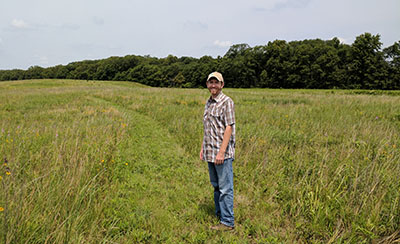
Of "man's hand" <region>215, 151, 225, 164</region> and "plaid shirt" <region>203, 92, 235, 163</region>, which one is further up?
"plaid shirt" <region>203, 92, 235, 163</region>

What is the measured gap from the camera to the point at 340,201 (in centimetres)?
344

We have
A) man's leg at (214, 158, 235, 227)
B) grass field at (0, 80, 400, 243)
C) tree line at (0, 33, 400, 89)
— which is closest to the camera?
grass field at (0, 80, 400, 243)

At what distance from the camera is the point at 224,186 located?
313cm

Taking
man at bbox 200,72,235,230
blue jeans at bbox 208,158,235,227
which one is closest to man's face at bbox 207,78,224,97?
man at bbox 200,72,235,230

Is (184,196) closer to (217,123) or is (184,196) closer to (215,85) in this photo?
(217,123)

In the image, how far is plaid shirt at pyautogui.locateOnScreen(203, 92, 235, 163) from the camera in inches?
116

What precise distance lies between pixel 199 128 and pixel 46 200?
636 cm

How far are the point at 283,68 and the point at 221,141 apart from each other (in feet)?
216

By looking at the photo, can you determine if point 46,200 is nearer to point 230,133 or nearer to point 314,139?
point 230,133

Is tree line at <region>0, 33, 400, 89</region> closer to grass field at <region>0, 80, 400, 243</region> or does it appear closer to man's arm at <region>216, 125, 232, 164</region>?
grass field at <region>0, 80, 400, 243</region>

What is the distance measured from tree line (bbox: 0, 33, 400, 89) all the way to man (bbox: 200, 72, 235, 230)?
59956 mm

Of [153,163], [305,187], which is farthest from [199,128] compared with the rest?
[305,187]

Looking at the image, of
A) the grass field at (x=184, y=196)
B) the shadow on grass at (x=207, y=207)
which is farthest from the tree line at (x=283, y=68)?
the shadow on grass at (x=207, y=207)

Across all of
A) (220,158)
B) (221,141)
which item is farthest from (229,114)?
(220,158)
